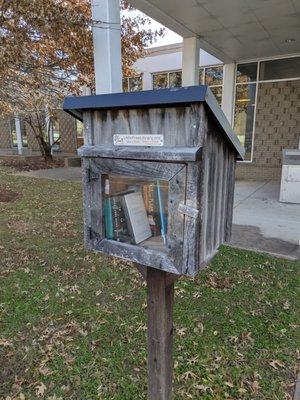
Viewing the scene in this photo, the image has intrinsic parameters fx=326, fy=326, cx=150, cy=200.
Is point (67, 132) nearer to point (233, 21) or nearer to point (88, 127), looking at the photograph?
point (233, 21)

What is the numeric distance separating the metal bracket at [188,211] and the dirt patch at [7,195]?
7.63m

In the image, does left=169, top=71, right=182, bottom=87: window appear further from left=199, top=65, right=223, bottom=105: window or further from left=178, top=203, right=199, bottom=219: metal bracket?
left=178, top=203, right=199, bottom=219: metal bracket

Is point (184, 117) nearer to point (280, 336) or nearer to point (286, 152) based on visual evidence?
point (280, 336)

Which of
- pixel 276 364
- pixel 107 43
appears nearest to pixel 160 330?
pixel 276 364

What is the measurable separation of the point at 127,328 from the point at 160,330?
1515 millimetres

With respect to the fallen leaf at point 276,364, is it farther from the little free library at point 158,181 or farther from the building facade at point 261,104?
the building facade at point 261,104

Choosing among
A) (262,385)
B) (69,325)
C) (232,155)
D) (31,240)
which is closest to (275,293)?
(262,385)

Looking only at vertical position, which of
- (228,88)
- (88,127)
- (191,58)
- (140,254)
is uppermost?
(191,58)

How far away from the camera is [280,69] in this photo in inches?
402

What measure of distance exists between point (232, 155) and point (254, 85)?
1012 centimetres

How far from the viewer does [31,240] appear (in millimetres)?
5340

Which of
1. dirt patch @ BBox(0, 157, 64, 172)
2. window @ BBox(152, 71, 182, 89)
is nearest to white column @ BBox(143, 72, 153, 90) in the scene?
window @ BBox(152, 71, 182, 89)

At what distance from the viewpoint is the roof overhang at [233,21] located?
20.1 feet

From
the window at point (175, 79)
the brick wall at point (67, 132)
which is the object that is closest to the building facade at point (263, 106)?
the window at point (175, 79)
